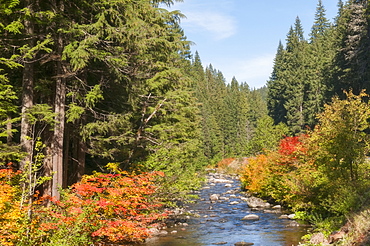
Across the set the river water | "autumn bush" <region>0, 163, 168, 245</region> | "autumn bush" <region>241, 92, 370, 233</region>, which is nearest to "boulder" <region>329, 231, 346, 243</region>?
"autumn bush" <region>241, 92, 370, 233</region>

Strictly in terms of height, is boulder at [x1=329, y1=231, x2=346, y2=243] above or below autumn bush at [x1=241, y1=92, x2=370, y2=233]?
below

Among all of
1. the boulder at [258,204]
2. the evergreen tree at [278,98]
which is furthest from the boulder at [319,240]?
the evergreen tree at [278,98]

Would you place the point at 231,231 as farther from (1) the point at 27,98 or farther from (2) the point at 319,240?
(1) the point at 27,98

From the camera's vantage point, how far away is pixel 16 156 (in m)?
10.9

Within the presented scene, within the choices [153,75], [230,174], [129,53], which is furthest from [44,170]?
[230,174]

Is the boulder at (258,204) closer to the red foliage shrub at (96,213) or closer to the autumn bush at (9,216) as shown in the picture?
the red foliage shrub at (96,213)

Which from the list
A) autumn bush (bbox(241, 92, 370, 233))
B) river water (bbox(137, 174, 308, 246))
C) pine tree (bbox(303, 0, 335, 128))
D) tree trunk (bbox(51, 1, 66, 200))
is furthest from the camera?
pine tree (bbox(303, 0, 335, 128))

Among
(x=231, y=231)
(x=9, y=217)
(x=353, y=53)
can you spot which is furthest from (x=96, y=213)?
(x=353, y=53)

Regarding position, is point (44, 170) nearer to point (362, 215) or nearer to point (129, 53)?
point (129, 53)

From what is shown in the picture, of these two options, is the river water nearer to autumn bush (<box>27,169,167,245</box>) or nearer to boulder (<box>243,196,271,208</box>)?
boulder (<box>243,196,271,208</box>)

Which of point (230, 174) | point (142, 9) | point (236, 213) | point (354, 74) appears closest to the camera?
point (142, 9)

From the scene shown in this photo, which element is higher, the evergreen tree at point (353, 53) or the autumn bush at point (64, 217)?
the evergreen tree at point (353, 53)

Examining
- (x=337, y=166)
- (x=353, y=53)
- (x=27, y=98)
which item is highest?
(x=353, y=53)

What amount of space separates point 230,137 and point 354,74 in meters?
40.4
